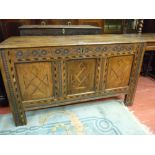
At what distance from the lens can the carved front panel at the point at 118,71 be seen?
4.91ft

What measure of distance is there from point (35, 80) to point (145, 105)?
1375 millimetres

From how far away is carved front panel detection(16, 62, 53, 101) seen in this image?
1.25 meters

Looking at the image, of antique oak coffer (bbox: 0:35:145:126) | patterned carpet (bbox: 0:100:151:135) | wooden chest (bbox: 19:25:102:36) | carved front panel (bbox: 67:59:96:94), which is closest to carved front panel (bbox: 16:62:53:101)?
antique oak coffer (bbox: 0:35:145:126)

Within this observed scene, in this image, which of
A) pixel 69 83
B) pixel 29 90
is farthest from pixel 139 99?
pixel 29 90

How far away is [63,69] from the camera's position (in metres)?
1.35

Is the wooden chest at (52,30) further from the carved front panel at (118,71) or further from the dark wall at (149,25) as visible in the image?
the dark wall at (149,25)

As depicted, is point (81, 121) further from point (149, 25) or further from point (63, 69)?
→ point (149, 25)

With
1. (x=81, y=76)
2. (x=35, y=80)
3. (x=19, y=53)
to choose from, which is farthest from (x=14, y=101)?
(x=81, y=76)

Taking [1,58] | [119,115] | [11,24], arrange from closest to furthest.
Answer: [1,58], [119,115], [11,24]

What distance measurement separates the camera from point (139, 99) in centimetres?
192

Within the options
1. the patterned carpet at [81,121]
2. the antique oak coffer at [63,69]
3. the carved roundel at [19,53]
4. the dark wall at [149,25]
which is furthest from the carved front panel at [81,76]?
the dark wall at [149,25]

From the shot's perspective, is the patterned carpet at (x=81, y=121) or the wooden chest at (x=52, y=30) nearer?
the patterned carpet at (x=81, y=121)
